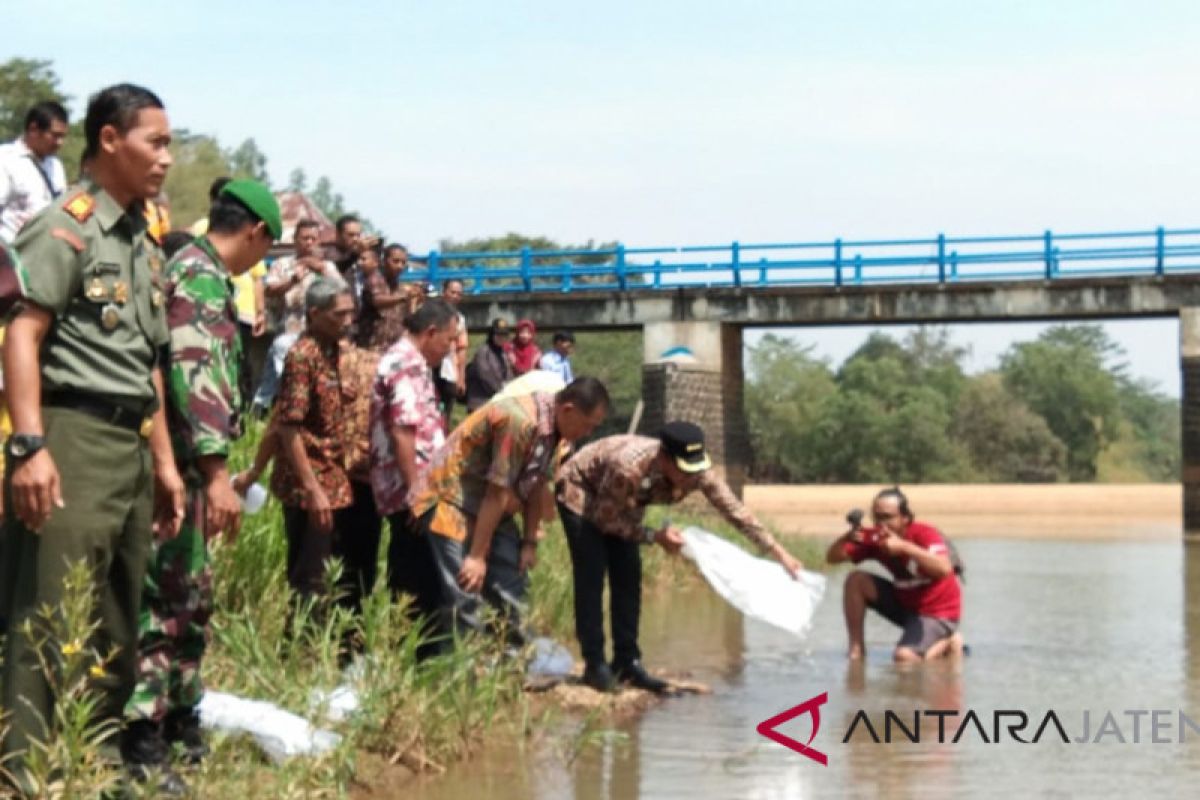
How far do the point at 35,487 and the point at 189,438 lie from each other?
2.98ft

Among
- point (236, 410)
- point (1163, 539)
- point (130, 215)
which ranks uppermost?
point (130, 215)

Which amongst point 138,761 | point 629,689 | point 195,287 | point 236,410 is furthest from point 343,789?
point 629,689

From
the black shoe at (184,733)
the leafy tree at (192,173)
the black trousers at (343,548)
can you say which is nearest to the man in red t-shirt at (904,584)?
the black trousers at (343,548)

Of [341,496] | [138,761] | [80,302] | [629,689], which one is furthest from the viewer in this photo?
[629,689]

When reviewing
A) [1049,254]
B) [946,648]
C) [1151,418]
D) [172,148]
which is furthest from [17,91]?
[1151,418]

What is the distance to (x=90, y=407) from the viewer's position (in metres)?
4.91

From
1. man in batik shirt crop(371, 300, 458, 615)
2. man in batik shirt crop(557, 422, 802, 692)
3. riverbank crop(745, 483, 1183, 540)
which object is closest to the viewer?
man in batik shirt crop(371, 300, 458, 615)

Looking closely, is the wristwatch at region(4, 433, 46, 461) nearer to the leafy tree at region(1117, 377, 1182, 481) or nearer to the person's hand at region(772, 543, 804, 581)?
the person's hand at region(772, 543, 804, 581)

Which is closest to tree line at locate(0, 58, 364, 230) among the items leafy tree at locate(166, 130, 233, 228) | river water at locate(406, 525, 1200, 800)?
leafy tree at locate(166, 130, 233, 228)

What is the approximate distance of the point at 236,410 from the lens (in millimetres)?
5695

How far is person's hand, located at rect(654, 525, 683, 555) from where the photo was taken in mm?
9281

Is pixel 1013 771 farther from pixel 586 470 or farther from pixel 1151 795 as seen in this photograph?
pixel 586 470

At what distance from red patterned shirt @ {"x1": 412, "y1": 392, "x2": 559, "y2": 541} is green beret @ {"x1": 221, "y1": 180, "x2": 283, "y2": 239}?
6.41 ft

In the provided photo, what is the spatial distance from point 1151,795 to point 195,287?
3.53 meters
